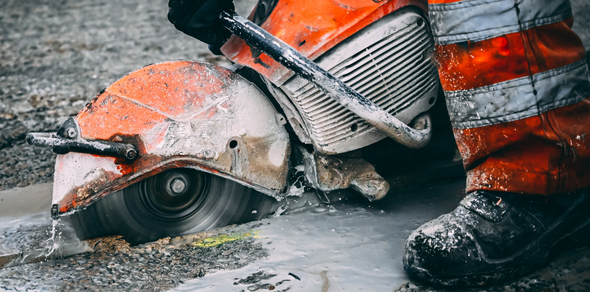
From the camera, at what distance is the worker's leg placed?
3.74 ft

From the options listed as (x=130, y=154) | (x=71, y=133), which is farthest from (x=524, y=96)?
(x=71, y=133)

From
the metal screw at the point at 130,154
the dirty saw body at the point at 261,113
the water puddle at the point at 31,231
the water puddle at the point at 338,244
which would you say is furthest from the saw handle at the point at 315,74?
the water puddle at the point at 31,231

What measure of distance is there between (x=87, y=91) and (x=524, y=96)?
247 cm

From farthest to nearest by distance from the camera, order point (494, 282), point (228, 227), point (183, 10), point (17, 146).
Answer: point (17, 146) → point (228, 227) → point (183, 10) → point (494, 282)

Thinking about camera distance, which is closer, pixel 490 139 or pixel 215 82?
pixel 490 139

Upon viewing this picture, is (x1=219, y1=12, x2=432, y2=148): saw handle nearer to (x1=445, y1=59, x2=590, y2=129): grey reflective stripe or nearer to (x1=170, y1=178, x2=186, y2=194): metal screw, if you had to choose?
(x1=445, y1=59, x2=590, y2=129): grey reflective stripe

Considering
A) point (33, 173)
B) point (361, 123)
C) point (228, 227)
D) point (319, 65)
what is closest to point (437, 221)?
point (361, 123)

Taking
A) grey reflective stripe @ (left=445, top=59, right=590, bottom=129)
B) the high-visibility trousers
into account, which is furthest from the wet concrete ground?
grey reflective stripe @ (left=445, top=59, right=590, bottom=129)

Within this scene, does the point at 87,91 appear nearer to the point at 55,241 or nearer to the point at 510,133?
the point at 55,241

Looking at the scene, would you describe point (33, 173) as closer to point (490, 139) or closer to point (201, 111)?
point (201, 111)

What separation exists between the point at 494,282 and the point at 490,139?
37cm

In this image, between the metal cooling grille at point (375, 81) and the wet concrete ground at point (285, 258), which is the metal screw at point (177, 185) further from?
the metal cooling grille at point (375, 81)

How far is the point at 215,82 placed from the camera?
1.51 metres

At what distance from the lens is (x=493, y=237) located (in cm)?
117
